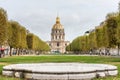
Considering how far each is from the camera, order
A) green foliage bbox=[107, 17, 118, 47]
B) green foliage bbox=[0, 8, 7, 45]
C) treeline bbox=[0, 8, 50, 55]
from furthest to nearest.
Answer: green foliage bbox=[107, 17, 118, 47] → treeline bbox=[0, 8, 50, 55] → green foliage bbox=[0, 8, 7, 45]

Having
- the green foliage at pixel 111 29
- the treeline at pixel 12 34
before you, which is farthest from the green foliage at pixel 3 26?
the green foliage at pixel 111 29

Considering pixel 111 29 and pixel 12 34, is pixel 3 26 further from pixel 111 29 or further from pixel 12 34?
pixel 111 29

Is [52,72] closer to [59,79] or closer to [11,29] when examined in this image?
[59,79]

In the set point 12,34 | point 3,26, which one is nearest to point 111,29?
point 3,26

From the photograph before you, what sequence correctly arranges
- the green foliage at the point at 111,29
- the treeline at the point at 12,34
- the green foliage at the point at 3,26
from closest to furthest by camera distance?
the green foliage at the point at 3,26 < the treeline at the point at 12,34 < the green foliage at the point at 111,29

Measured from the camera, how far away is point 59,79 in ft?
72.7

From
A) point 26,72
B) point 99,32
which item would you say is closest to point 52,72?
point 26,72

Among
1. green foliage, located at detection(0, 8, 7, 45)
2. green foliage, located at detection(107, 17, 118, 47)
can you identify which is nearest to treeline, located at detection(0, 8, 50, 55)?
green foliage, located at detection(0, 8, 7, 45)

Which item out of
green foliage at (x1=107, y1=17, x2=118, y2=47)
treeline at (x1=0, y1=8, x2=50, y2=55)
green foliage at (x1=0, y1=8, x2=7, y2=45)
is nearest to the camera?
green foliage at (x1=0, y1=8, x2=7, y2=45)

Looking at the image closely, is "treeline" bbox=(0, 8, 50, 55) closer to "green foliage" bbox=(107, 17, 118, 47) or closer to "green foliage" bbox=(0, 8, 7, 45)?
"green foliage" bbox=(0, 8, 7, 45)

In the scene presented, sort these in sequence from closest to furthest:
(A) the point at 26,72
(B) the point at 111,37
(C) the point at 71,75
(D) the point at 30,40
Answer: (C) the point at 71,75 → (A) the point at 26,72 → (B) the point at 111,37 → (D) the point at 30,40

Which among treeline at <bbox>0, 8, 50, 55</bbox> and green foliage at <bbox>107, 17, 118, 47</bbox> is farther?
green foliage at <bbox>107, 17, 118, 47</bbox>

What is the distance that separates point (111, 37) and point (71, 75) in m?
75.7

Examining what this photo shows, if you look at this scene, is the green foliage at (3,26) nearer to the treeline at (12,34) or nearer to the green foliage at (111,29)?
the treeline at (12,34)
